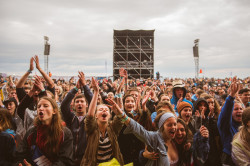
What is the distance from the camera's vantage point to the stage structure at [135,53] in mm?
18953

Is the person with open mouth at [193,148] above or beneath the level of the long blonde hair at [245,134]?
beneath

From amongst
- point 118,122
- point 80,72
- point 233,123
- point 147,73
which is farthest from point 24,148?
point 147,73

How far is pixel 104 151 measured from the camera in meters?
2.32

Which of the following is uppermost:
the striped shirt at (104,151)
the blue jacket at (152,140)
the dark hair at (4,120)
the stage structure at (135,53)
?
the stage structure at (135,53)

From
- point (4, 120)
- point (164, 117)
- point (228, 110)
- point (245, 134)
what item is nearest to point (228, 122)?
point (228, 110)

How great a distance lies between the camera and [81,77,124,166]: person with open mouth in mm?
2256

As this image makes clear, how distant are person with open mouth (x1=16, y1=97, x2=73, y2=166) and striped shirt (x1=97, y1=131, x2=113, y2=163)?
381 millimetres

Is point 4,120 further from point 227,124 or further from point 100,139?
point 227,124

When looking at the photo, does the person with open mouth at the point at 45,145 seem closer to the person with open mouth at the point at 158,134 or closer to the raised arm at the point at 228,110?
the person with open mouth at the point at 158,134

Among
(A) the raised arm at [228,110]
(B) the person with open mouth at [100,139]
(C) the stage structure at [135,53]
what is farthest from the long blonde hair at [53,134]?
(C) the stage structure at [135,53]

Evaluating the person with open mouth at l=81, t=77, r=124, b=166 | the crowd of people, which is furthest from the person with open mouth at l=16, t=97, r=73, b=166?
the person with open mouth at l=81, t=77, r=124, b=166

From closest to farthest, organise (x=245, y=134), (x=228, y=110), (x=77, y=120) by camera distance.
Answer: (x=245, y=134)
(x=228, y=110)
(x=77, y=120)

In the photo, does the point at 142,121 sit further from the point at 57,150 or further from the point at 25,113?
the point at 25,113

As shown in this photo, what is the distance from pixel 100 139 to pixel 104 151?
0.17 metres
